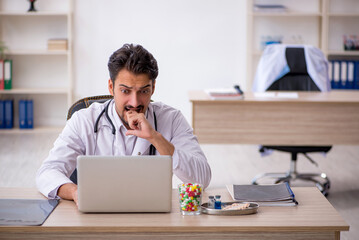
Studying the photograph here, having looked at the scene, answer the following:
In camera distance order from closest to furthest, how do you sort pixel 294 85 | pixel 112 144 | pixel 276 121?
1. pixel 112 144
2. pixel 276 121
3. pixel 294 85

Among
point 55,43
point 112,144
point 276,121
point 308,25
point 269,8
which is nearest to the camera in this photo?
point 112,144

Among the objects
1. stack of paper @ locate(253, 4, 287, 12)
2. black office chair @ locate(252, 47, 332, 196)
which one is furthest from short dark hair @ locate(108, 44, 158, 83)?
stack of paper @ locate(253, 4, 287, 12)

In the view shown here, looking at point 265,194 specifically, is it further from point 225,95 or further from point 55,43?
point 55,43

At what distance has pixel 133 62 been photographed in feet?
6.99

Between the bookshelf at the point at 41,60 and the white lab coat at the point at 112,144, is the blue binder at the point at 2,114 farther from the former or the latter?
the white lab coat at the point at 112,144

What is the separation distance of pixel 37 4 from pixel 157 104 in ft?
14.6

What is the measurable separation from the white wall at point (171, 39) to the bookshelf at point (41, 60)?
7.4 inches

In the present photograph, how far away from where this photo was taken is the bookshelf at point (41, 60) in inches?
248

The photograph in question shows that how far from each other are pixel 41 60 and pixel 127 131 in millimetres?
4725

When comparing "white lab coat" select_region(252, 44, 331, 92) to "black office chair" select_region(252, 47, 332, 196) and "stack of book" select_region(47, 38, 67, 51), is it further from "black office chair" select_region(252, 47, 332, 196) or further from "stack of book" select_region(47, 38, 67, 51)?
"stack of book" select_region(47, 38, 67, 51)

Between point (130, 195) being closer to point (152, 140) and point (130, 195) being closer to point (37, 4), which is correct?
point (152, 140)

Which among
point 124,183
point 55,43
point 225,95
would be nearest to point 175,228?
point 124,183

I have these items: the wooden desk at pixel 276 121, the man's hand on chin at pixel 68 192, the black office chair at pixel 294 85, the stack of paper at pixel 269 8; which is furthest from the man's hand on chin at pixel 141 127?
the stack of paper at pixel 269 8

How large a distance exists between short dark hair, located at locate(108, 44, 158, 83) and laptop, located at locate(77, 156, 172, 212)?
54 centimetres
